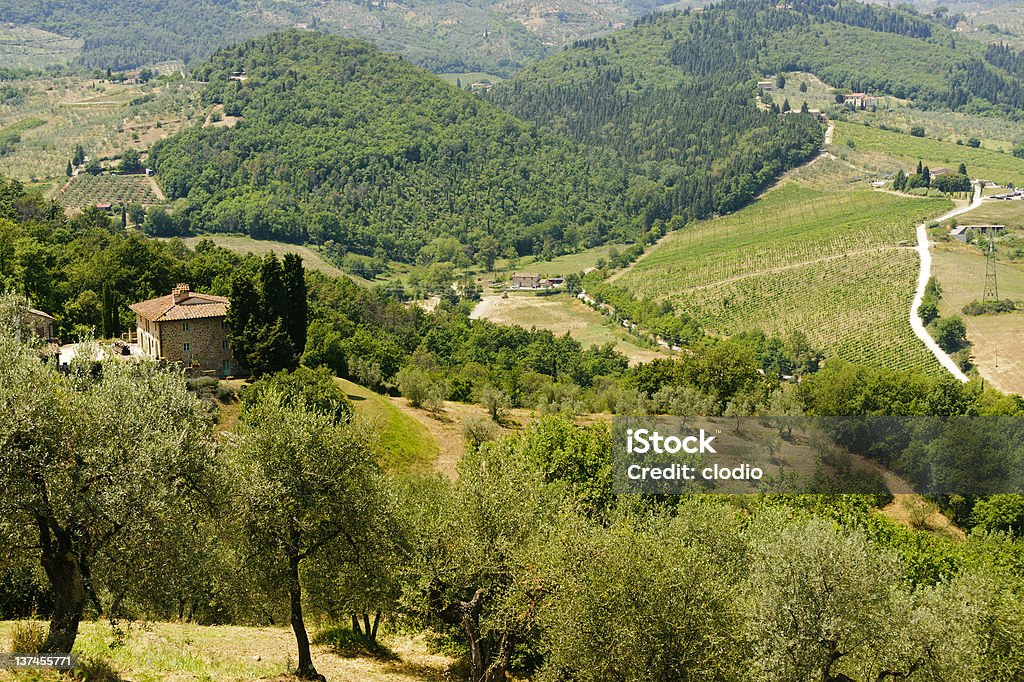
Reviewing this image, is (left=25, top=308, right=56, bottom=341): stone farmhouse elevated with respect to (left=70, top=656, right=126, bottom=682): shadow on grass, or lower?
elevated

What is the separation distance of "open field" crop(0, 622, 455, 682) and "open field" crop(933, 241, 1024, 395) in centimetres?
8186

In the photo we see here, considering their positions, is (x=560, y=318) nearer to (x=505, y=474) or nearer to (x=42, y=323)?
(x=42, y=323)

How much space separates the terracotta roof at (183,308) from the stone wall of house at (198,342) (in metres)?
0.29

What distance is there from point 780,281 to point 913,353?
1251 inches

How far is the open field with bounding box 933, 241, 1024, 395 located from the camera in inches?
3803

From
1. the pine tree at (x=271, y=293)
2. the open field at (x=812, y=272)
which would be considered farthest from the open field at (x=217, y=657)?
the open field at (x=812, y=272)

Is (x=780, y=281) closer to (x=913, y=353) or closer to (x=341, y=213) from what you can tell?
(x=913, y=353)

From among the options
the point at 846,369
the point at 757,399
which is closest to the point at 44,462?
the point at 757,399

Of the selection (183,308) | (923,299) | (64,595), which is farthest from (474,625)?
(923,299)

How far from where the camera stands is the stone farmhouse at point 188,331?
50031 millimetres

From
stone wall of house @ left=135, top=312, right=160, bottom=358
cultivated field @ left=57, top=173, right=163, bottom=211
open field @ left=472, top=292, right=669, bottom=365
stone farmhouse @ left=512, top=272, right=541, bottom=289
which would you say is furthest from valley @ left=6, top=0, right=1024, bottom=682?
cultivated field @ left=57, top=173, right=163, bottom=211

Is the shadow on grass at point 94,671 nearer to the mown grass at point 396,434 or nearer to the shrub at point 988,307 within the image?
the mown grass at point 396,434

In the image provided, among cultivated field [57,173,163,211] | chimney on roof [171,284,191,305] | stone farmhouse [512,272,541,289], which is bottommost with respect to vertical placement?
stone farmhouse [512,272,541,289]

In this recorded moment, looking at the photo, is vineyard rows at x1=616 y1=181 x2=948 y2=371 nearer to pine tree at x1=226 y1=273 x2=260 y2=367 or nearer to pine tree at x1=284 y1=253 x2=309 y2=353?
pine tree at x1=284 y1=253 x2=309 y2=353
